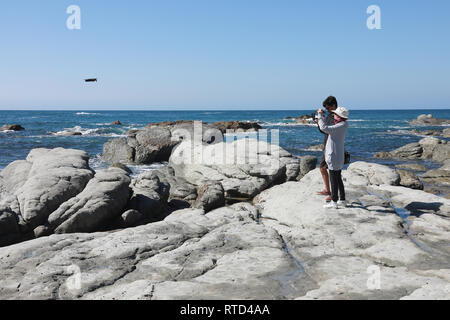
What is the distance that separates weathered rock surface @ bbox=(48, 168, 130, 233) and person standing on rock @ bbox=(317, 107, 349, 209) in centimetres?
573

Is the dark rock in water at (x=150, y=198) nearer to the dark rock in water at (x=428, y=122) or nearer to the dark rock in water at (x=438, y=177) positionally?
the dark rock in water at (x=438, y=177)

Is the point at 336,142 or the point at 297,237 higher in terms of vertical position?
the point at 336,142

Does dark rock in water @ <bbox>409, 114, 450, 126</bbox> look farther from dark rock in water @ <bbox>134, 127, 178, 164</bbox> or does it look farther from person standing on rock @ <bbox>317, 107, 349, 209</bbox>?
person standing on rock @ <bbox>317, 107, 349, 209</bbox>

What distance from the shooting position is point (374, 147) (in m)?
30.4

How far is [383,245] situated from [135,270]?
4.30 m

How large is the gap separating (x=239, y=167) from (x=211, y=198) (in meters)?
2.01

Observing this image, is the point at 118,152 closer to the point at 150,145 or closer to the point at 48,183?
the point at 150,145

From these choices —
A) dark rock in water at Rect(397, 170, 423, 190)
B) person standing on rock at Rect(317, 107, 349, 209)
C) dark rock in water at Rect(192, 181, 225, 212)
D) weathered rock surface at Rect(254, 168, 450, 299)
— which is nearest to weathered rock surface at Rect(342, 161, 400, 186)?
weathered rock surface at Rect(254, 168, 450, 299)

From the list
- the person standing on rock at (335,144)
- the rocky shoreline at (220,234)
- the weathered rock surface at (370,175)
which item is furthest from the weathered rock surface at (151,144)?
the person standing on rock at (335,144)

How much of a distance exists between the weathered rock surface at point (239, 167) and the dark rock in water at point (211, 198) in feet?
2.21

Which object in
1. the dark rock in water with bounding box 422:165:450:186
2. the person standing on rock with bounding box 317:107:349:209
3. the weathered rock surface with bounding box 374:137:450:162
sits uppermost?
→ the person standing on rock with bounding box 317:107:349:209

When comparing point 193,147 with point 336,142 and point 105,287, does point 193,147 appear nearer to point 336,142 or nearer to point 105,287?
point 336,142

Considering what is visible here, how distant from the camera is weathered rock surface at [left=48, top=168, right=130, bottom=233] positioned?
30.3ft
